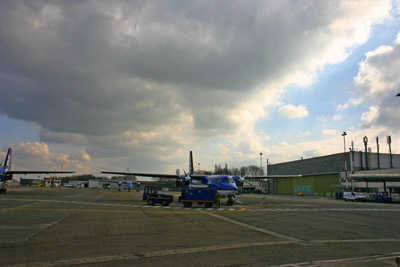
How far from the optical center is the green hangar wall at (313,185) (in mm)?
69875

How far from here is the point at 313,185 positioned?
249 feet

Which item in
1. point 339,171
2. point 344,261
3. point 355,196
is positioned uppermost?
point 339,171

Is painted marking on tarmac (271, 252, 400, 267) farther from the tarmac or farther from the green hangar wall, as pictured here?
the green hangar wall

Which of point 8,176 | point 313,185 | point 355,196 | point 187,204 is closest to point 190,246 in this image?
point 187,204

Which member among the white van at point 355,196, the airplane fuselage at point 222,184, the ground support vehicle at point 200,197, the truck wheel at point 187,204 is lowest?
the white van at point 355,196

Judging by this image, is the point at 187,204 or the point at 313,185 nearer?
the point at 187,204

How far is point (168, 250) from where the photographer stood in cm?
820

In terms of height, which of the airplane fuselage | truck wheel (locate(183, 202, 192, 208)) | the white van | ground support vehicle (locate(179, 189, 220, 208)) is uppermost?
the airplane fuselage

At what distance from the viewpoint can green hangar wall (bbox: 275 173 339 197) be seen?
6988 centimetres

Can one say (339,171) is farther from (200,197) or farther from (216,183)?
(200,197)

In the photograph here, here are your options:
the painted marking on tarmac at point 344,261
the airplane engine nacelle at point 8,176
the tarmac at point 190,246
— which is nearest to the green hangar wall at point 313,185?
the tarmac at point 190,246

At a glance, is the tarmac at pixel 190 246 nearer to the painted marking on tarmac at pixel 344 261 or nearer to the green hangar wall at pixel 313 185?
the painted marking on tarmac at pixel 344 261

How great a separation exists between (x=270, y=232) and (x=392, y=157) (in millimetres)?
82384

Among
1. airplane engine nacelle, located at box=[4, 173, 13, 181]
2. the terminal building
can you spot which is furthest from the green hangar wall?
airplane engine nacelle, located at box=[4, 173, 13, 181]
